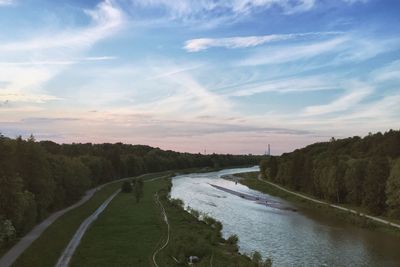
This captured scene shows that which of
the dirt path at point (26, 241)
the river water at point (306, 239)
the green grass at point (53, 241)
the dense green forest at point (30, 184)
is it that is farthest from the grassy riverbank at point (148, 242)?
the dense green forest at point (30, 184)

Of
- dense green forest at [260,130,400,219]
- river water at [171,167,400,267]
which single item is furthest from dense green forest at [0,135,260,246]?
dense green forest at [260,130,400,219]

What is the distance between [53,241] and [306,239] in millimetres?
24552

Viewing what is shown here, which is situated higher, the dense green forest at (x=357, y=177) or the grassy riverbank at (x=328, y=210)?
the dense green forest at (x=357, y=177)

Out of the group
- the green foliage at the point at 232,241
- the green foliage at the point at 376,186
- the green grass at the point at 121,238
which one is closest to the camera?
the green grass at the point at 121,238

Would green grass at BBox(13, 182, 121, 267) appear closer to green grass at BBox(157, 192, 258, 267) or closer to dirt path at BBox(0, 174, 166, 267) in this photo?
dirt path at BBox(0, 174, 166, 267)

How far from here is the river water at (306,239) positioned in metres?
39.1

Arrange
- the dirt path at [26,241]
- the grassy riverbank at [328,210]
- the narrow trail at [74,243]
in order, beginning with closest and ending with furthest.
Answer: the dirt path at [26,241] < the narrow trail at [74,243] < the grassy riverbank at [328,210]

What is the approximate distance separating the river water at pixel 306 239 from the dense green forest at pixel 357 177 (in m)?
6.49

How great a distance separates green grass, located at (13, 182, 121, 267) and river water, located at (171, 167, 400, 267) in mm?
15389

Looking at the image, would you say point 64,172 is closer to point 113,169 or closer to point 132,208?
point 132,208

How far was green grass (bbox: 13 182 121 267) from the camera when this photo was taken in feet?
102

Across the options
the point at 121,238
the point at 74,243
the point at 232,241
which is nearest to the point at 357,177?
the point at 232,241

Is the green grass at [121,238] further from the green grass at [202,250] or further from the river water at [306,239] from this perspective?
the river water at [306,239]

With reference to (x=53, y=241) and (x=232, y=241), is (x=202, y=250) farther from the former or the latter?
(x=53, y=241)
